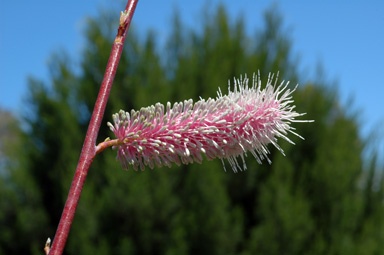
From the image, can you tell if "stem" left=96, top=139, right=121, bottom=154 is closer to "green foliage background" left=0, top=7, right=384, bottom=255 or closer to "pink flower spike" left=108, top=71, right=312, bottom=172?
"pink flower spike" left=108, top=71, right=312, bottom=172

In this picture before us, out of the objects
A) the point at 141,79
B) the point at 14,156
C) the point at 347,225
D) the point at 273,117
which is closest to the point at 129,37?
the point at 141,79

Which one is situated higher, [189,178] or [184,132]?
[189,178]

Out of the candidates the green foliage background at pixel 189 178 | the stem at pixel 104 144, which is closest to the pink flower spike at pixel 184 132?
the stem at pixel 104 144

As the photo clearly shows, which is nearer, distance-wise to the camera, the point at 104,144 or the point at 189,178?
the point at 104,144

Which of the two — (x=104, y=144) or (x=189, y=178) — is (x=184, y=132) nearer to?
(x=104, y=144)

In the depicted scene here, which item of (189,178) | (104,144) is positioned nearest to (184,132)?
(104,144)

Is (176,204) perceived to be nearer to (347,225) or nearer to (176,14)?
(347,225)
